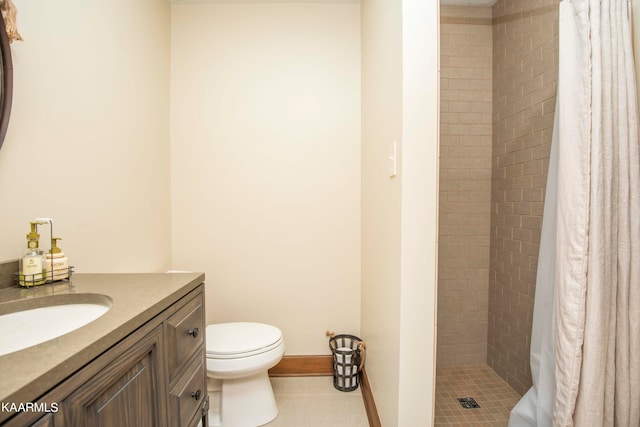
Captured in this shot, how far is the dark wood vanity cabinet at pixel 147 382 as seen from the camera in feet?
1.55

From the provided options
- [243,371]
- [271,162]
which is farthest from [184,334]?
[271,162]

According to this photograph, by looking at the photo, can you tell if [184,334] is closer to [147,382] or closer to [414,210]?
[147,382]

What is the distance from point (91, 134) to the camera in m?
1.24

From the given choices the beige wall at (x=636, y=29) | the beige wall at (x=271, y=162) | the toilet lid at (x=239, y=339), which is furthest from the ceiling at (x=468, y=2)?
Result: the toilet lid at (x=239, y=339)

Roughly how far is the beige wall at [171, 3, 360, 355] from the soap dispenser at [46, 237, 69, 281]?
1048 millimetres

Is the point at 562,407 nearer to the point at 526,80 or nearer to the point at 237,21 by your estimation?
the point at 526,80

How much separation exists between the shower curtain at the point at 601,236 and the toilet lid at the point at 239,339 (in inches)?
48.7

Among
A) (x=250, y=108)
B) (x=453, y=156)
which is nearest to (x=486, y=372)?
(x=453, y=156)

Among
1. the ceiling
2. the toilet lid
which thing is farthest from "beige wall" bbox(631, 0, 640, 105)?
the toilet lid

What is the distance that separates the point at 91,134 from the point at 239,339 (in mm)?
1199

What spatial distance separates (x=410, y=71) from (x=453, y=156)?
1.17 meters

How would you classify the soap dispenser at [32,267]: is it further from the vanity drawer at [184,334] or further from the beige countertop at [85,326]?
the vanity drawer at [184,334]

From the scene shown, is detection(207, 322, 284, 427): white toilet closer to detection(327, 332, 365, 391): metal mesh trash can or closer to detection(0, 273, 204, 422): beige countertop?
detection(327, 332, 365, 391): metal mesh trash can

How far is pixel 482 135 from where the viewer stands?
6.72ft
